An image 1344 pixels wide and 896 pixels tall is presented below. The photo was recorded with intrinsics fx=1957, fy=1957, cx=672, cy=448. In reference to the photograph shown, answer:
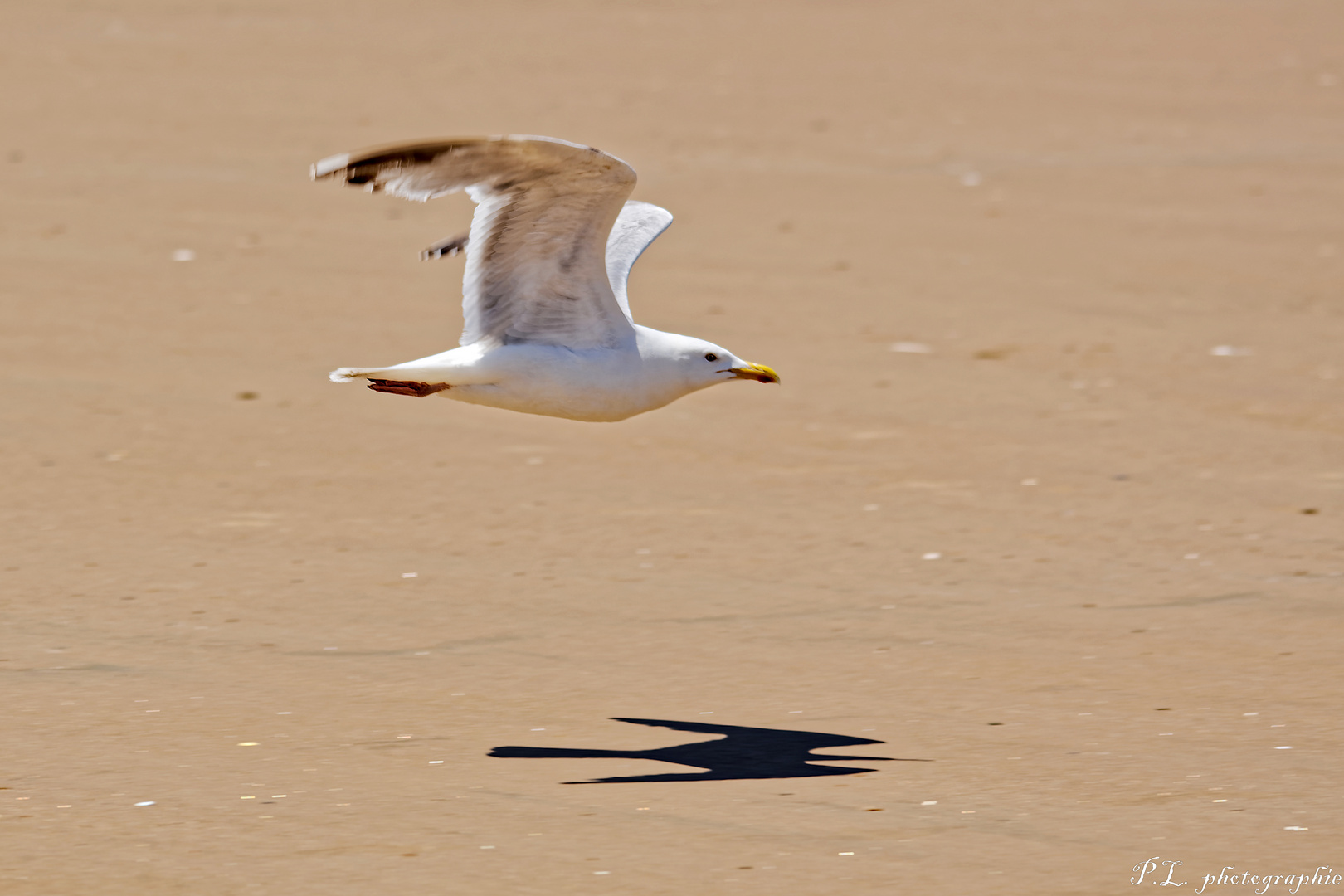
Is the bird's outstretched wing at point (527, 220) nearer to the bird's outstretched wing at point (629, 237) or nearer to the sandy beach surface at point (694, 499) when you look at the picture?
the bird's outstretched wing at point (629, 237)

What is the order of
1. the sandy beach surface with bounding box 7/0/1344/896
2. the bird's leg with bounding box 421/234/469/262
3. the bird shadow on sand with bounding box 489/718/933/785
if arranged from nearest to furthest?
the sandy beach surface with bounding box 7/0/1344/896
the bird shadow on sand with bounding box 489/718/933/785
the bird's leg with bounding box 421/234/469/262

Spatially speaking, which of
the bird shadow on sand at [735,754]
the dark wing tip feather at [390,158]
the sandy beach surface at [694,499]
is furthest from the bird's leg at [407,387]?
the bird shadow on sand at [735,754]

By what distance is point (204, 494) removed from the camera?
8.53 meters

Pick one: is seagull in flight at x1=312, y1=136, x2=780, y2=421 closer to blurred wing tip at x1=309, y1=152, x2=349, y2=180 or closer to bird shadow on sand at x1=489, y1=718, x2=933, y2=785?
blurred wing tip at x1=309, y1=152, x2=349, y2=180

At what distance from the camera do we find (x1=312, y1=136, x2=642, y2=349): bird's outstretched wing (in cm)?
599

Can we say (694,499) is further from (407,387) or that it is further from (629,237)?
(407,387)

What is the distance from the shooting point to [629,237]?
24.0 feet

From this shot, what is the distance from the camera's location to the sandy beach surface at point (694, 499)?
5199mm

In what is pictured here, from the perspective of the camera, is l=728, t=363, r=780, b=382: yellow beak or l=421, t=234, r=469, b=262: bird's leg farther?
l=421, t=234, r=469, b=262: bird's leg

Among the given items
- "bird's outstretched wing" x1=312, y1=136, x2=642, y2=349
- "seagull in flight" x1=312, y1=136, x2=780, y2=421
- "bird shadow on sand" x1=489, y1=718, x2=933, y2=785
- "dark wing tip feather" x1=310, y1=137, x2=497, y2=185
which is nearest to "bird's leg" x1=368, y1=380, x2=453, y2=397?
"seagull in flight" x1=312, y1=136, x2=780, y2=421

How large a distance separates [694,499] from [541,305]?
2446 mm

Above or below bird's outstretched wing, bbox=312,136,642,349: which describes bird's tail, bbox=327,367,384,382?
below

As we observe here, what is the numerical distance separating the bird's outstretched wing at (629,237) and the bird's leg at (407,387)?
777 millimetres

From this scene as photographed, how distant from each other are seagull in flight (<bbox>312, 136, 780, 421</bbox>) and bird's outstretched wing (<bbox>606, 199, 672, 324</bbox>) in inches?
13.5
